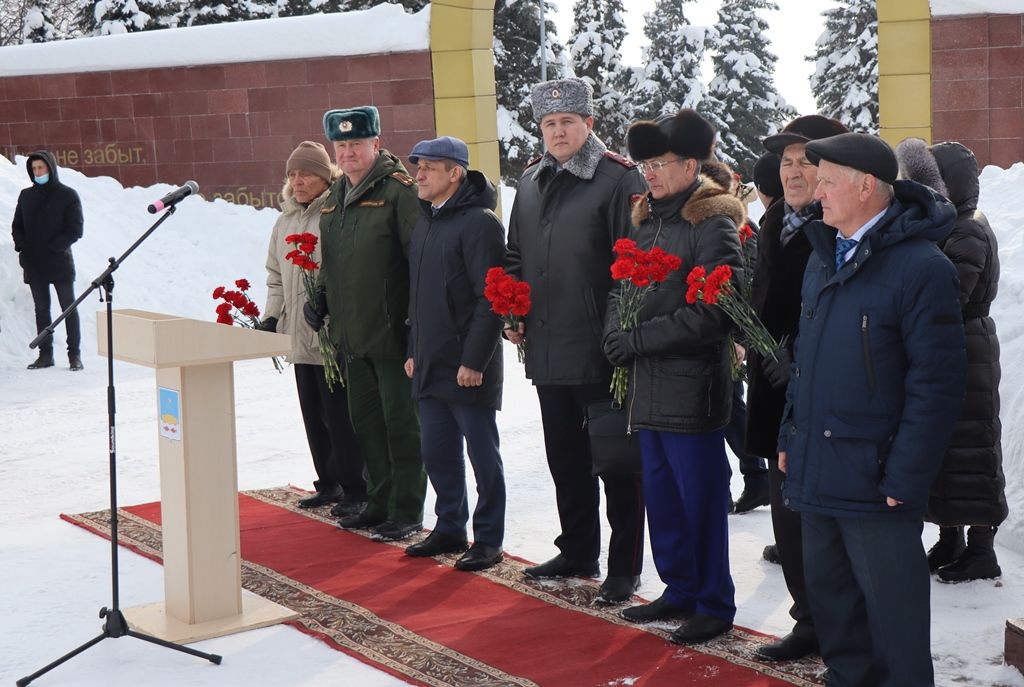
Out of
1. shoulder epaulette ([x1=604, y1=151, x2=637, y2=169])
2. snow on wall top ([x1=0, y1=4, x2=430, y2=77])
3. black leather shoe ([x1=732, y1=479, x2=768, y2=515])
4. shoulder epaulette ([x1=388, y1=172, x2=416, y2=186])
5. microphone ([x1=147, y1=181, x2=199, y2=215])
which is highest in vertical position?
snow on wall top ([x1=0, y1=4, x2=430, y2=77])

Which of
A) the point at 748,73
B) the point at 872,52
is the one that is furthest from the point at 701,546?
the point at 748,73

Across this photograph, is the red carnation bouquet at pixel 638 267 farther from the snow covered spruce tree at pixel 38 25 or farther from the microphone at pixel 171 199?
the snow covered spruce tree at pixel 38 25

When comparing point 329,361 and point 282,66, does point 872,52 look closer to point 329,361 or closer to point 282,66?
point 282,66

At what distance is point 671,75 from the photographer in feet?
133

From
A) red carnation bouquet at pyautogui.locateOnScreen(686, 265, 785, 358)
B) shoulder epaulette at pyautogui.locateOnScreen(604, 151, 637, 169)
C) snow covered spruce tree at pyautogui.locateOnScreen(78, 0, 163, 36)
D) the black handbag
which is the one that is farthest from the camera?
snow covered spruce tree at pyautogui.locateOnScreen(78, 0, 163, 36)

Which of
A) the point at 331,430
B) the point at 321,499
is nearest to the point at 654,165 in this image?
the point at 331,430

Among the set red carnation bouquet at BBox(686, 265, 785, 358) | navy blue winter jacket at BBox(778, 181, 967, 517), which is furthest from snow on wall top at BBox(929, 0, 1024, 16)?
navy blue winter jacket at BBox(778, 181, 967, 517)

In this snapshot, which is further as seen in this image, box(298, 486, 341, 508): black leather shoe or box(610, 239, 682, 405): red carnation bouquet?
box(298, 486, 341, 508): black leather shoe

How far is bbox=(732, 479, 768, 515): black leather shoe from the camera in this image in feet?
21.1

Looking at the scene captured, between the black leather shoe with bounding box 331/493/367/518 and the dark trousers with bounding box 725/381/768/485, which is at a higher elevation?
the dark trousers with bounding box 725/381/768/485

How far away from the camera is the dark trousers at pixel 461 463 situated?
5.75m

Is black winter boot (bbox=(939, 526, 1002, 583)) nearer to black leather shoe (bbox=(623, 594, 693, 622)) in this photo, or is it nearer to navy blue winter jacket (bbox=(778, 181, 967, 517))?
black leather shoe (bbox=(623, 594, 693, 622))

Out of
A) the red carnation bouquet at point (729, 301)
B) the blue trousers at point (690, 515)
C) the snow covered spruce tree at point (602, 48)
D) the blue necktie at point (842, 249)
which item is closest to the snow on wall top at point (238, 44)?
the blue trousers at point (690, 515)

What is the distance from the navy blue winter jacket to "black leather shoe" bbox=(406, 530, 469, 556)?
92.7 inches
